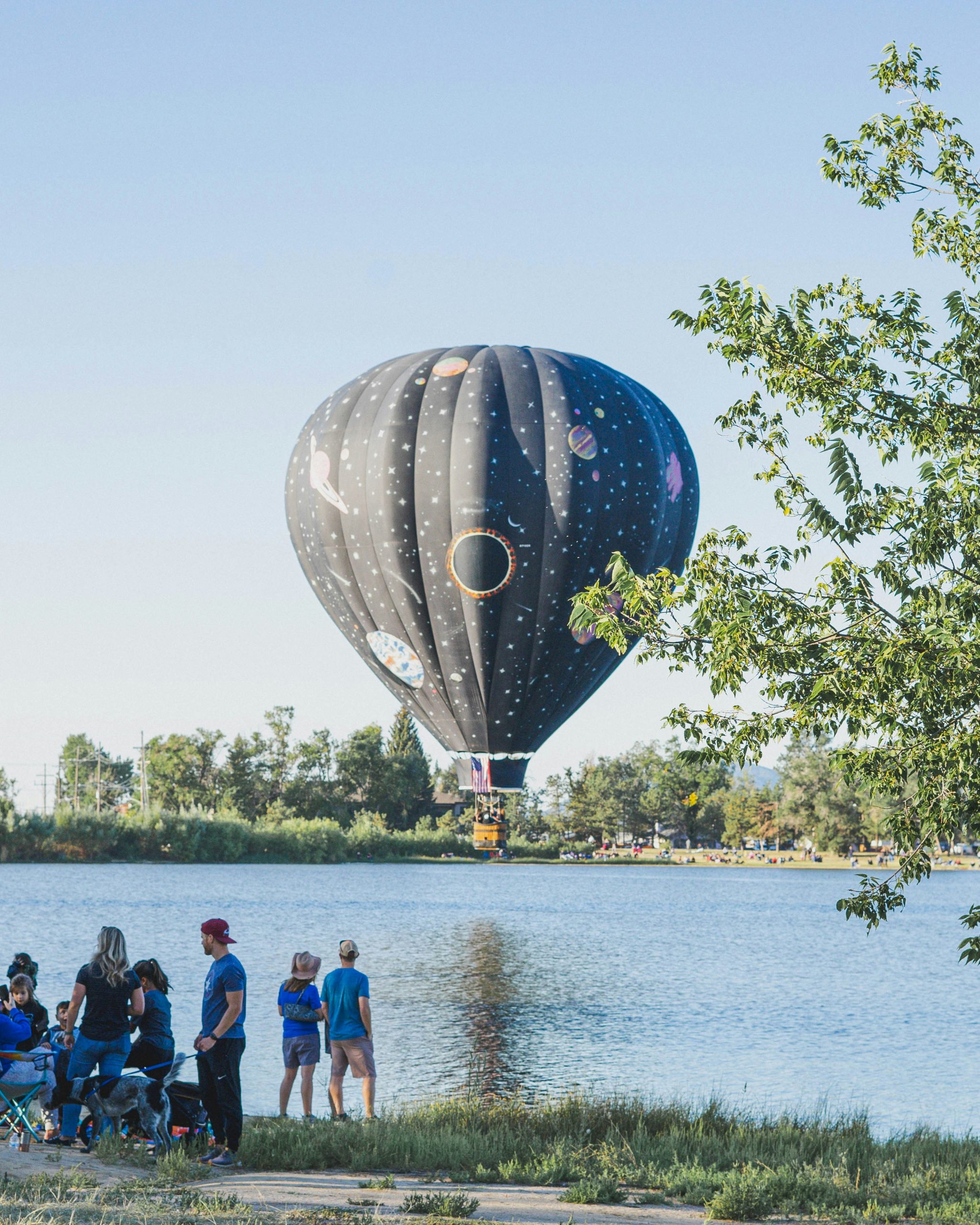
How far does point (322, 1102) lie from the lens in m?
17.9

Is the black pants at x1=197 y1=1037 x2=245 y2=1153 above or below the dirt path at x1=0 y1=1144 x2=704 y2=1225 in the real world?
above

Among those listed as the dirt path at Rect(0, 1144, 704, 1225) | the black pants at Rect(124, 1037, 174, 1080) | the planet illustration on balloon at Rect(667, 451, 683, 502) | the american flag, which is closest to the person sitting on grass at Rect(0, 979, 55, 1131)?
the dirt path at Rect(0, 1144, 704, 1225)

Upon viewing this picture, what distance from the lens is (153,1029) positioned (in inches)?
457

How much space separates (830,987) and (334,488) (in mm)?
19171

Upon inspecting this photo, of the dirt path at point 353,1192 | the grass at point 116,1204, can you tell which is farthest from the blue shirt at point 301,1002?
the grass at point 116,1204

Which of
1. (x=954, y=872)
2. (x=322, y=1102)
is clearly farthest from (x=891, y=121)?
(x=954, y=872)

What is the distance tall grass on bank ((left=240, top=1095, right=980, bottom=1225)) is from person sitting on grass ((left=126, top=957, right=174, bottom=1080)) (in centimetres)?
97

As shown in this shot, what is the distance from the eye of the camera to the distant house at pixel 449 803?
485 ft

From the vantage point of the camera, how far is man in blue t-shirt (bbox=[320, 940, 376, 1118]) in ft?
44.0

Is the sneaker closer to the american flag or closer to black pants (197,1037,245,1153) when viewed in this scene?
black pants (197,1037,245,1153)

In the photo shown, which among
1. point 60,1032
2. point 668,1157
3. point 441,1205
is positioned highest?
point 60,1032

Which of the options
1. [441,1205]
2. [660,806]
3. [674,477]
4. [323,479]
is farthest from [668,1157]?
[660,806]

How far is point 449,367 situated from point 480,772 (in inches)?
437

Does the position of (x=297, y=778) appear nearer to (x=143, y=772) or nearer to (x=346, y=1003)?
(x=143, y=772)
